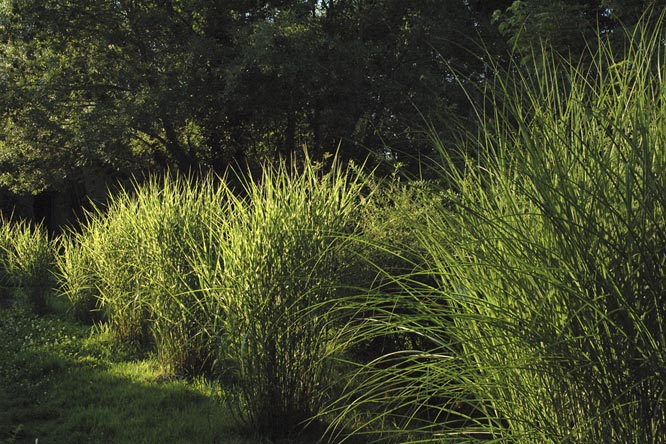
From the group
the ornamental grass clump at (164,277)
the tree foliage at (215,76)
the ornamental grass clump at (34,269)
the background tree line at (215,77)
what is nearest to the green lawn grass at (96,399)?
the ornamental grass clump at (164,277)

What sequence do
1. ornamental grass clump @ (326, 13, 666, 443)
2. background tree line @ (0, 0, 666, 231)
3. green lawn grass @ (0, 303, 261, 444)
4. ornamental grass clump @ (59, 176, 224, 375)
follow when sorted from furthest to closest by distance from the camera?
background tree line @ (0, 0, 666, 231), ornamental grass clump @ (59, 176, 224, 375), green lawn grass @ (0, 303, 261, 444), ornamental grass clump @ (326, 13, 666, 443)

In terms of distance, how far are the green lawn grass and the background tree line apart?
25.5 ft

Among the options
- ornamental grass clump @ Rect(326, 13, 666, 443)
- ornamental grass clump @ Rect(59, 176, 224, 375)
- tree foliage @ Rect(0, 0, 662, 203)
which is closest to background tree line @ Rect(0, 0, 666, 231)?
tree foliage @ Rect(0, 0, 662, 203)

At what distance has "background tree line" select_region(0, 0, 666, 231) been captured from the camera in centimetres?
1477

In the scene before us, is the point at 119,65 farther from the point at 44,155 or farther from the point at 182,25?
the point at 44,155

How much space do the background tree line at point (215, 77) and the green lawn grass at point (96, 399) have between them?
25.5 feet

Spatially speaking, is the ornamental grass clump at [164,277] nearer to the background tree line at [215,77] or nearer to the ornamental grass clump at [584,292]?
the ornamental grass clump at [584,292]

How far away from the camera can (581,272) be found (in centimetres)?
173

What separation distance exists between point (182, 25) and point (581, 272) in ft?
54.4

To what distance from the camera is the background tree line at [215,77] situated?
1477 cm

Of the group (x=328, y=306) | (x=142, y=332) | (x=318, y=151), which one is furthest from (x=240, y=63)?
(x=328, y=306)

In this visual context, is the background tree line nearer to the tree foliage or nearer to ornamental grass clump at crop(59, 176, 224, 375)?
the tree foliage

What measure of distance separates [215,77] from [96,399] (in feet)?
38.6

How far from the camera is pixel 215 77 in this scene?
15789 millimetres
